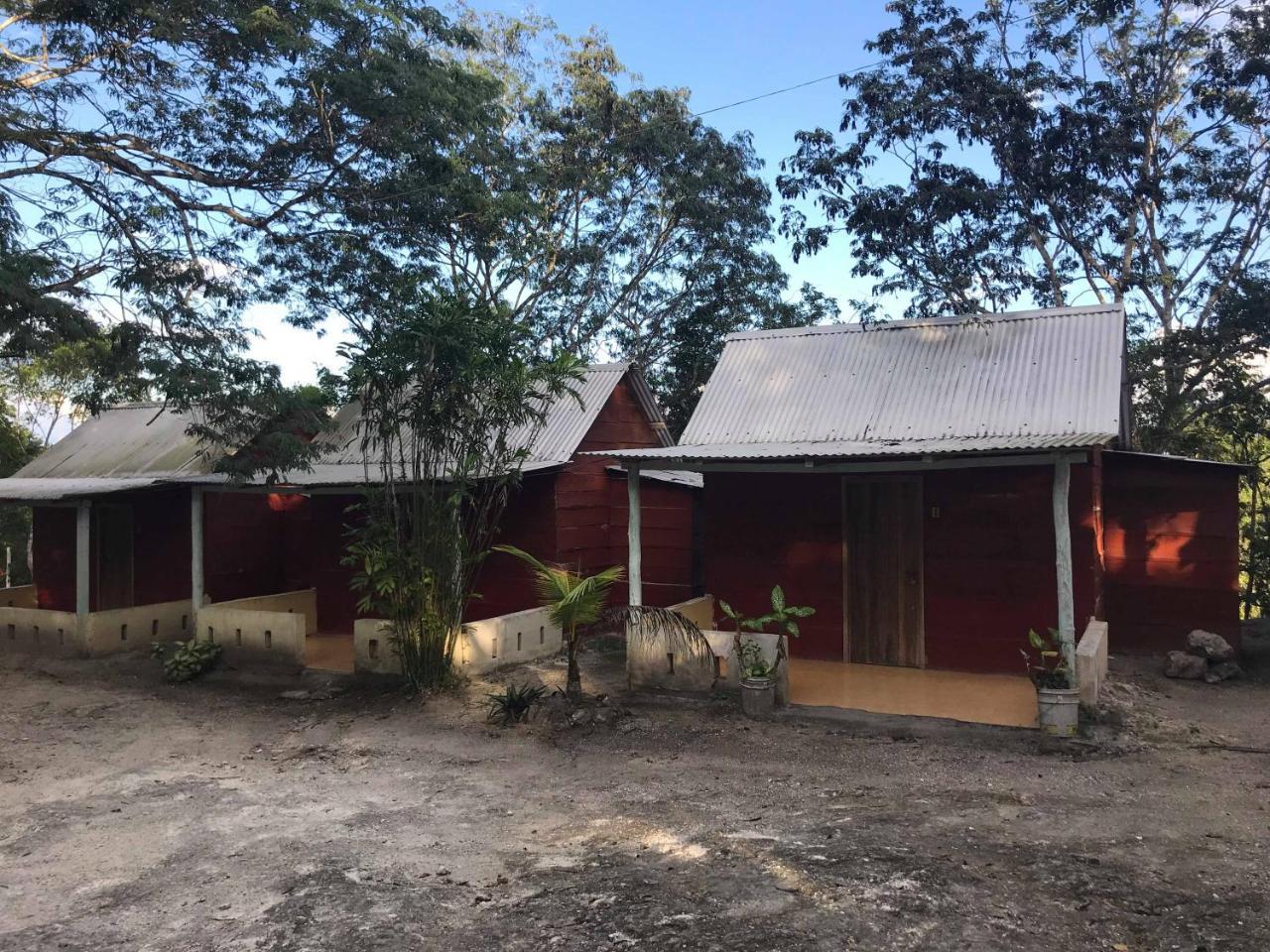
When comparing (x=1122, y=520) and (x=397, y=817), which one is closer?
(x=397, y=817)

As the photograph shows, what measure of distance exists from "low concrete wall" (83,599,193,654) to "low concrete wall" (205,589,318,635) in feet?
1.70

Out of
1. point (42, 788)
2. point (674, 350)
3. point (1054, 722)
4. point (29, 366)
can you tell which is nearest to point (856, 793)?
point (1054, 722)

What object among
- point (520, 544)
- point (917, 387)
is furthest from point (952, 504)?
point (520, 544)

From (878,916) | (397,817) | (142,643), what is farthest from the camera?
(142,643)

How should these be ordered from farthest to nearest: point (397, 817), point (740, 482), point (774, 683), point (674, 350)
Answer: point (674, 350) → point (740, 482) → point (774, 683) → point (397, 817)

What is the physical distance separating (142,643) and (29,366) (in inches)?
574

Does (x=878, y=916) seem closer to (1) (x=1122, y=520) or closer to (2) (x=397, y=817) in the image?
(2) (x=397, y=817)

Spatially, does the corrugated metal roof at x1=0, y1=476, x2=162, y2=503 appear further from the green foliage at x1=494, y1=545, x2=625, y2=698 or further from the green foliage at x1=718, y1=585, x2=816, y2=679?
the green foliage at x1=718, y1=585, x2=816, y2=679

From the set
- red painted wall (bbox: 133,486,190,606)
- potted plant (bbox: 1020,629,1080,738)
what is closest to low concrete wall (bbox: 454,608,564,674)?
potted plant (bbox: 1020,629,1080,738)

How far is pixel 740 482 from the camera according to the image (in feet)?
33.9

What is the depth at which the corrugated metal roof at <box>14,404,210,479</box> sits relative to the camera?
13203mm

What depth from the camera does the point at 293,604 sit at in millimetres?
12938

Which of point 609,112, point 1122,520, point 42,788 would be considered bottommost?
point 42,788

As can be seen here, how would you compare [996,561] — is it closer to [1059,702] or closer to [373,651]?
[1059,702]
